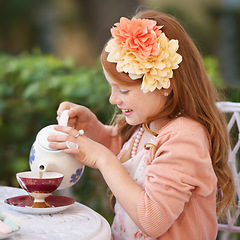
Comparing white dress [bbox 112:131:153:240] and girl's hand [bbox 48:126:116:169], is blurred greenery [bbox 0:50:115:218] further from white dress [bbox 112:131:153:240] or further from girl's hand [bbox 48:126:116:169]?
girl's hand [bbox 48:126:116:169]

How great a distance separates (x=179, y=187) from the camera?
4.58 feet

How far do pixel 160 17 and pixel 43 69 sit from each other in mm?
1321

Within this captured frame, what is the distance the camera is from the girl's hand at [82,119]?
1792 mm

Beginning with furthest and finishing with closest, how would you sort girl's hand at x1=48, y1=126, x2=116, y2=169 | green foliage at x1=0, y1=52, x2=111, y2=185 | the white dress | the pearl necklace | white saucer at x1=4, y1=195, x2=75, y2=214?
green foliage at x1=0, y1=52, x2=111, y2=185, the pearl necklace, the white dress, girl's hand at x1=48, y1=126, x2=116, y2=169, white saucer at x1=4, y1=195, x2=75, y2=214

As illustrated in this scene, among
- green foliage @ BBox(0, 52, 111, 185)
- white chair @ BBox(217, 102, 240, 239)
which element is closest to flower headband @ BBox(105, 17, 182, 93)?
white chair @ BBox(217, 102, 240, 239)

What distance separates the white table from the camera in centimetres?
122

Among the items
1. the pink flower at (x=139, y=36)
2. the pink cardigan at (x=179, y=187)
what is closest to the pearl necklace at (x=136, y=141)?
the pink cardigan at (x=179, y=187)

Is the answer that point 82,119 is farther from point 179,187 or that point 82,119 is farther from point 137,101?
point 179,187

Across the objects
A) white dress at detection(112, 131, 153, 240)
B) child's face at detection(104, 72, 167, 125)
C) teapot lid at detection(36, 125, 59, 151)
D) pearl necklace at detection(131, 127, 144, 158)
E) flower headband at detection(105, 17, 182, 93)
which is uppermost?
flower headband at detection(105, 17, 182, 93)

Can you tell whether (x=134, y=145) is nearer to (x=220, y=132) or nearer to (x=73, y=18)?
(x=220, y=132)

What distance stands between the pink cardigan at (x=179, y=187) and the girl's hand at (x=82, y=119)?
15.0 inches

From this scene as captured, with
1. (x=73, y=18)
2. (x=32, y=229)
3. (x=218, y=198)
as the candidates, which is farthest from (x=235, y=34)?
(x=32, y=229)

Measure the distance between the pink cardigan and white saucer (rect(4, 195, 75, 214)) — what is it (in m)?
0.24

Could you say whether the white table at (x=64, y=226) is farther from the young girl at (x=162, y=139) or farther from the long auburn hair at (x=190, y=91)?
the long auburn hair at (x=190, y=91)
